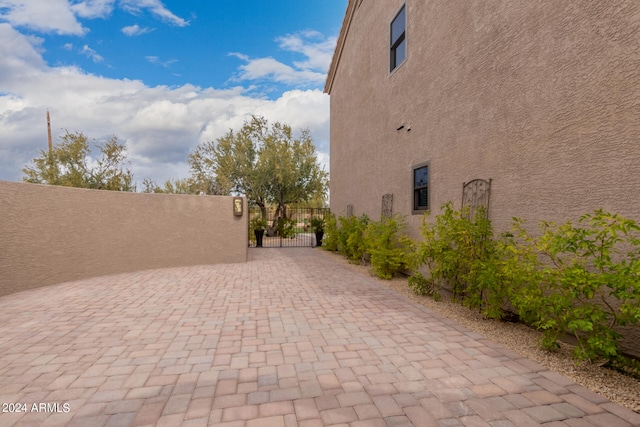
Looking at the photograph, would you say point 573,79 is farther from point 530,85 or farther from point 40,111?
point 40,111

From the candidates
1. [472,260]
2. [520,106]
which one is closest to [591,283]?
[472,260]

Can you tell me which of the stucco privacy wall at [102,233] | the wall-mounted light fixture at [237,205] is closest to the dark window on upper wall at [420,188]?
the wall-mounted light fixture at [237,205]

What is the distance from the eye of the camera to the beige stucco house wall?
3.01 m

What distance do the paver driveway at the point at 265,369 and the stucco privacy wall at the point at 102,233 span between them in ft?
4.46

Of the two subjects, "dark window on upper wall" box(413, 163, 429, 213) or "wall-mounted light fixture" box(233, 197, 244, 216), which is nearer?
"dark window on upper wall" box(413, 163, 429, 213)

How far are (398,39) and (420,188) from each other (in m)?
4.38

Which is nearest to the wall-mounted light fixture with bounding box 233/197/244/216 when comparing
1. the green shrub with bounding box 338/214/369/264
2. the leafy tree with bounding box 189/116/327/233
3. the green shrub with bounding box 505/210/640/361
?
the green shrub with bounding box 338/214/369/264

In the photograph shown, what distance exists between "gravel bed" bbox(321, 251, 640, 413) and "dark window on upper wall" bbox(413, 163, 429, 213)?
93.4 inches

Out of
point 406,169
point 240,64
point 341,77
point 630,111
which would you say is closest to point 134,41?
point 240,64

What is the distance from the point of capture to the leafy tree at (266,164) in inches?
776

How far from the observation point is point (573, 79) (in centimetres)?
344

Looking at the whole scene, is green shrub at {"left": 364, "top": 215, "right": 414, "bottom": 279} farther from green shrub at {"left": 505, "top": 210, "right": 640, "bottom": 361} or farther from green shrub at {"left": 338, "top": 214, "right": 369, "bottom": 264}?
green shrub at {"left": 505, "top": 210, "right": 640, "bottom": 361}

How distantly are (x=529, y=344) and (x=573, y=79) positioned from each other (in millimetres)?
3150

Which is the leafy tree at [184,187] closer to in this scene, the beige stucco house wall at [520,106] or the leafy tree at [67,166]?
the leafy tree at [67,166]
